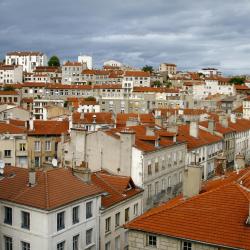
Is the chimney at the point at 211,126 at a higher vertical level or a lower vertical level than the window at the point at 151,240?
higher

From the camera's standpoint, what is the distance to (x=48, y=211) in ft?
97.5

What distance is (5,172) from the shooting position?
35469mm

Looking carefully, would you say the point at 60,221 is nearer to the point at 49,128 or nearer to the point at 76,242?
the point at 76,242

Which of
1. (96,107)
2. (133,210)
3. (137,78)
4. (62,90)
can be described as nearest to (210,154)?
(133,210)

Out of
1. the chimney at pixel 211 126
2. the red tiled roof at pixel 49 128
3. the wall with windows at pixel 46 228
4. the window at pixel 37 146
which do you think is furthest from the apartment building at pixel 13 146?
the chimney at pixel 211 126

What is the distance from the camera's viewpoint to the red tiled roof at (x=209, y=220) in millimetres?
21675

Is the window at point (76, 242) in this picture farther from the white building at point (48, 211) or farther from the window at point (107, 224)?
the window at point (107, 224)

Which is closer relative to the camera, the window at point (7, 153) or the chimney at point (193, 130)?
the window at point (7, 153)

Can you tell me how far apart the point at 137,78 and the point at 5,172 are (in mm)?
146912

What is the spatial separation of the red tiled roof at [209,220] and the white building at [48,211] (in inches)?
324

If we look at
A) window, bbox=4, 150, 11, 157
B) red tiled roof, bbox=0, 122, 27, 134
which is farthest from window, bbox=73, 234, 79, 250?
red tiled roof, bbox=0, 122, 27, 134

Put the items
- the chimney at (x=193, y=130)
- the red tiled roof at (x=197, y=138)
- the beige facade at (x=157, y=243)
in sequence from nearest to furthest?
the beige facade at (x=157, y=243)
the red tiled roof at (x=197, y=138)
the chimney at (x=193, y=130)

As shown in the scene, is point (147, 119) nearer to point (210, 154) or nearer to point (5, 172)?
point (210, 154)

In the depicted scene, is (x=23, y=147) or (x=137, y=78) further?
(x=137, y=78)
